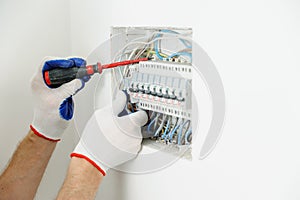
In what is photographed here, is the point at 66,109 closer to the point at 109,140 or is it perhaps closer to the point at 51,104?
the point at 51,104

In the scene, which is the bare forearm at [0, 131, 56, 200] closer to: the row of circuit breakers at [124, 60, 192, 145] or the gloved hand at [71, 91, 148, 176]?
the gloved hand at [71, 91, 148, 176]

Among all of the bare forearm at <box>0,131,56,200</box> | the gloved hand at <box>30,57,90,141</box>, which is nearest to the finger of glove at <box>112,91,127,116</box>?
the gloved hand at <box>30,57,90,141</box>

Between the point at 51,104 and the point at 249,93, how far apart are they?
0.72 m

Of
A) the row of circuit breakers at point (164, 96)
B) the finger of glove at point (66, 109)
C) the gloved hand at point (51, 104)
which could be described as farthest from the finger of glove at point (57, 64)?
the row of circuit breakers at point (164, 96)

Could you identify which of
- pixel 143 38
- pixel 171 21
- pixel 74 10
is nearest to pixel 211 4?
pixel 171 21

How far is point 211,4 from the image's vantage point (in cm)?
91

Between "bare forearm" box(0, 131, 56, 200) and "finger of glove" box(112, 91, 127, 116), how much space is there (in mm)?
293

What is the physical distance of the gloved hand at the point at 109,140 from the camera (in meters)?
1.14

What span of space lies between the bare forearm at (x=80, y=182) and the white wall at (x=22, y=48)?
0.41 meters

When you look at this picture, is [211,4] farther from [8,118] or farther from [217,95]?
[8,118]

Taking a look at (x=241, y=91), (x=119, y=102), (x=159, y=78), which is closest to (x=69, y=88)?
(x=119, y=102)

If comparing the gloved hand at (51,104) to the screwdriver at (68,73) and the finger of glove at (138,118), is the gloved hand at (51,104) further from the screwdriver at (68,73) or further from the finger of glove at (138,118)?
the finger of glove at (138,118)

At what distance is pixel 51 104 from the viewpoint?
1.24 meters

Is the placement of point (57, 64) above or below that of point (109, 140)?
above
